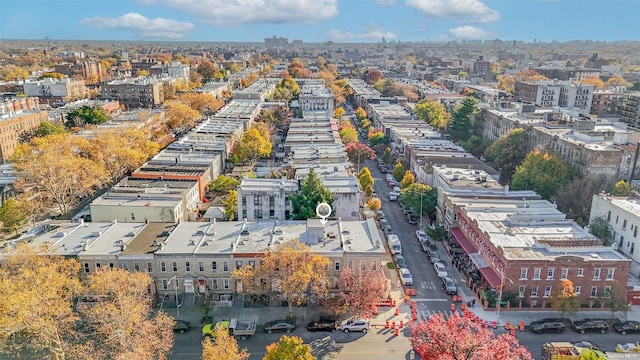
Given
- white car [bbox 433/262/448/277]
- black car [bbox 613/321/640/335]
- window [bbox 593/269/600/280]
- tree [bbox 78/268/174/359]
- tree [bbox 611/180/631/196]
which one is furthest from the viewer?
tree [bbox 611/180/631/196]

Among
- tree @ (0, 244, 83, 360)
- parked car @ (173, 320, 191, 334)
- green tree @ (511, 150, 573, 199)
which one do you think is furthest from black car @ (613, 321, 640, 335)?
tree @ (0, 244, 83, 360)

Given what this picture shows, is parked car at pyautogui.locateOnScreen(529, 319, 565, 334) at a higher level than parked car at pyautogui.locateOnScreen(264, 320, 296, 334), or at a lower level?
higher

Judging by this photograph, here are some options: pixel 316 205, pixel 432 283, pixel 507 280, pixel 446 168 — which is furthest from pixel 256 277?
pixel 446 168

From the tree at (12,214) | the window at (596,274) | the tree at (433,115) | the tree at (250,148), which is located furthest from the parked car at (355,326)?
the tree at (433,115)

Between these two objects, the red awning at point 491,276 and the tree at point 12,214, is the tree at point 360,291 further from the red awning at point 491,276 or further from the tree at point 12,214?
the tree at point 12,214

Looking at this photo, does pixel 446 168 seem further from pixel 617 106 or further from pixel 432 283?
pixel 617 106

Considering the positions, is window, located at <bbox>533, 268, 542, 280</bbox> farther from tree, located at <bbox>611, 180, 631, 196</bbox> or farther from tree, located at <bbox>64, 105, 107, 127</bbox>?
tree, located at <bbox>64, 105, 107, 127</bbox>
